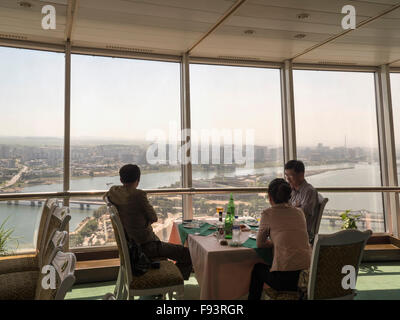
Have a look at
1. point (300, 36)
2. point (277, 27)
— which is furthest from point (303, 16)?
point (300, 36)

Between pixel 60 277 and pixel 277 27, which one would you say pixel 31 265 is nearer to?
pixel 60 277

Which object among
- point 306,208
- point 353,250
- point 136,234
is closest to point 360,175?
point 306,208

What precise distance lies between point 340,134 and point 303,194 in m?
2.41

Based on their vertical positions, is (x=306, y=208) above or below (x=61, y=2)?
below

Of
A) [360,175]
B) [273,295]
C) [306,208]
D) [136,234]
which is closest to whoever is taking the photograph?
[273,295]

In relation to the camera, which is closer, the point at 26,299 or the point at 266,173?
the point at 26,299

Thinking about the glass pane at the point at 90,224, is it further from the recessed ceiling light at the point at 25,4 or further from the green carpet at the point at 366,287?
the recessed ceiling light at the point at 25,4

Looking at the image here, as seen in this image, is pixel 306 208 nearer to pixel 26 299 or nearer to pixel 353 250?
pixel 353 250

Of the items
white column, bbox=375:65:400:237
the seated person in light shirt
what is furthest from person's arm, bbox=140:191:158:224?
white column, bbox=375:65:400:237

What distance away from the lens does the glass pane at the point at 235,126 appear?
14.8 ft

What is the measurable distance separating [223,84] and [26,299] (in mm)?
3681

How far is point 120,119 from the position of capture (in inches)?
168

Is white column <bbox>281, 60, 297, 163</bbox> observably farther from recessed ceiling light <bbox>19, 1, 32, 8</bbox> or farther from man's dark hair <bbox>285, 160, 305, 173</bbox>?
recessed ceiling light <bbox>19, 1, 32, 8</bbox>

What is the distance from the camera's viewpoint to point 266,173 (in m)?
4.73
